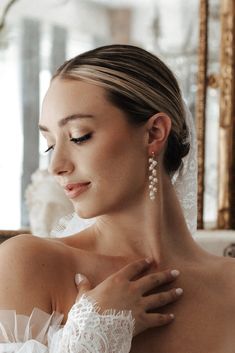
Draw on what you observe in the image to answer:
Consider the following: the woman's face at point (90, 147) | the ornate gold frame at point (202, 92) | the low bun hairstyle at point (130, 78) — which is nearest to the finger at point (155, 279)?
the woman's face at point (90, 147)

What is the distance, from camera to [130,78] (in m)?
1.30

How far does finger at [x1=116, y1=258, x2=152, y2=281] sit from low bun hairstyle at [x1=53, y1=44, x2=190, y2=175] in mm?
230

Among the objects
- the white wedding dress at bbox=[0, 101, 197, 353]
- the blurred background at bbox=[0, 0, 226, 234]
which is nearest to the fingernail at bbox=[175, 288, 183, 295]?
the white wedding dress at bbox=[0, 101, 197, 353]

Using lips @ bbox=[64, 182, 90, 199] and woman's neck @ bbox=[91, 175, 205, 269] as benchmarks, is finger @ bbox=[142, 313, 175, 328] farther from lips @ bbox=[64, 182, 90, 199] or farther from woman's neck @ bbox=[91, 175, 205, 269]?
lips @ bbox=[64, 182, 90, 199]

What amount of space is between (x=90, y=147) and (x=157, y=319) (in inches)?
11.9

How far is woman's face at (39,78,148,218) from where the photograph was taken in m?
1.26

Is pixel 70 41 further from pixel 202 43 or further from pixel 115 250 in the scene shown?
pixel 115 250

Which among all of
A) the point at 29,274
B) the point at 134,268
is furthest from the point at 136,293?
the point at 29,274

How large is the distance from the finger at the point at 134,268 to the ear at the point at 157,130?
0.19 m

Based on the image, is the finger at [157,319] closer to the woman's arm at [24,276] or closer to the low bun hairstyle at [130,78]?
the woman's arm at [24,276]

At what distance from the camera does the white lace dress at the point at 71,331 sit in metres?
1.15

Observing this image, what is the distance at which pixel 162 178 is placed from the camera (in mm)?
1377

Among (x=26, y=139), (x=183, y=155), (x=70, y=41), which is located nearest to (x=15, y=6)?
(x=70, y=41)

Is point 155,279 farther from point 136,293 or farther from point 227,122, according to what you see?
point 227,122
